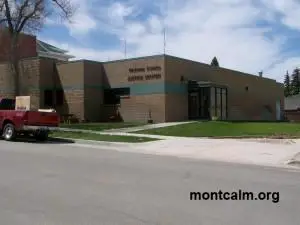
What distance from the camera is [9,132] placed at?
2400 centimetres

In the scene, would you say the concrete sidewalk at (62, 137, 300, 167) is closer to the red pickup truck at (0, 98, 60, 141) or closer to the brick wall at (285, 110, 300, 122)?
the red pickup truck at (0, 98, 60, 141)

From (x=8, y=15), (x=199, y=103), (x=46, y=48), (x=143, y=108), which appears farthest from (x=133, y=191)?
(x=46, y=48)

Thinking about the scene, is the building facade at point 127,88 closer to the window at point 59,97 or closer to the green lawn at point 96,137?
the window at point 59,97

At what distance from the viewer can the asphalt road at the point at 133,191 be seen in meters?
7.52

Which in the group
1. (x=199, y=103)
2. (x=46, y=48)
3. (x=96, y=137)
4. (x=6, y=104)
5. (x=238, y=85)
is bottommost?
(x=96, y=137)

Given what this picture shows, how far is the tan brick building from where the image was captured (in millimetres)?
36312

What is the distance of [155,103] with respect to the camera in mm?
35938

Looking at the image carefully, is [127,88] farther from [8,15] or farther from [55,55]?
[55,55]

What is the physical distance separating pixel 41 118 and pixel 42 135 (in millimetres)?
1105

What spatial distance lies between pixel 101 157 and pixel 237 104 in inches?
1278

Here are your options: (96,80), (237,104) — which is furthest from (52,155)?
(237,104)

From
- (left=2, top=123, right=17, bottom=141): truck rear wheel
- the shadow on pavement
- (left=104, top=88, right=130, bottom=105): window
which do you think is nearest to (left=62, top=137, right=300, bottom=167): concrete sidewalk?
the shadow on pavement

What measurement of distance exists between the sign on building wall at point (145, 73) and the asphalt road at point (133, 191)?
21.1m

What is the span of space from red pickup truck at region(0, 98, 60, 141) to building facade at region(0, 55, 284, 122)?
12.8 meters
